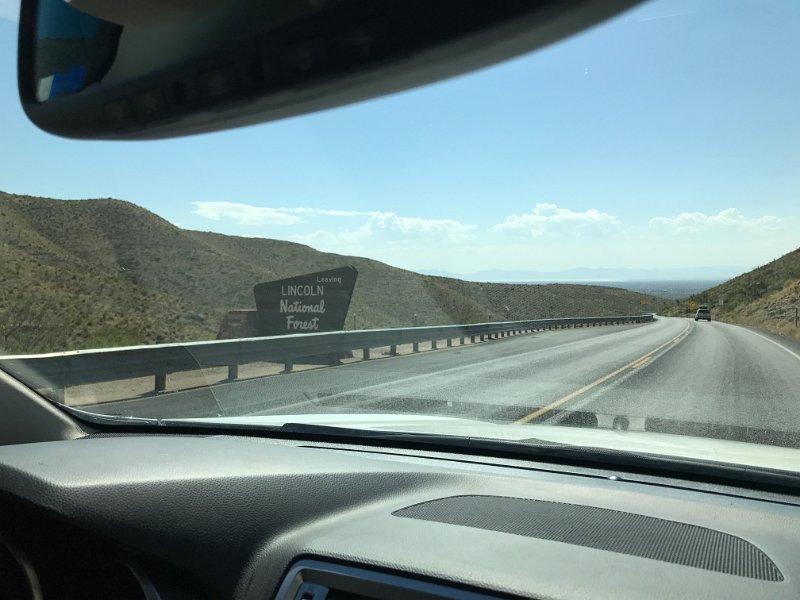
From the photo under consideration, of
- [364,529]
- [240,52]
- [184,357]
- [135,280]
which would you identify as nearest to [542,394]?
[184,357]

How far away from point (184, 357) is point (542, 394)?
5.80 meters

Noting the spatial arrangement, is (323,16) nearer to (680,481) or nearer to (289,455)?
(289,455)

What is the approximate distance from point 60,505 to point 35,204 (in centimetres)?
3966

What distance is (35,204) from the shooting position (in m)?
37.8

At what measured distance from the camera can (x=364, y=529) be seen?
115 inches

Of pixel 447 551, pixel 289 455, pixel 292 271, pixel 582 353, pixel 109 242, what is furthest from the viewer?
pixel 292 271

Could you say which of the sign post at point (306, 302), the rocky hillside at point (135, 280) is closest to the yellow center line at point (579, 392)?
the sign post at point (306, 302)

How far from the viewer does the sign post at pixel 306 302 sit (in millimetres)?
16438

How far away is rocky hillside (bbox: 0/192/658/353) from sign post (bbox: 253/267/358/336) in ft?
10.4

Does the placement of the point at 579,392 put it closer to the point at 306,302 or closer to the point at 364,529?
the point at 364,529

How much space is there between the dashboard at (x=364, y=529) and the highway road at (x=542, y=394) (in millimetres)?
3817

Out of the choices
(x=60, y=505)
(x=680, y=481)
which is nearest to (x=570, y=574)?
(x=680, y=481)

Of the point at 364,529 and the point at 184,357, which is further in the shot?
the point at 184,357

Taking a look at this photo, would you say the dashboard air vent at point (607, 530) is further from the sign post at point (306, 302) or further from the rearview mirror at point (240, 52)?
the sign post at point (306, 302)
